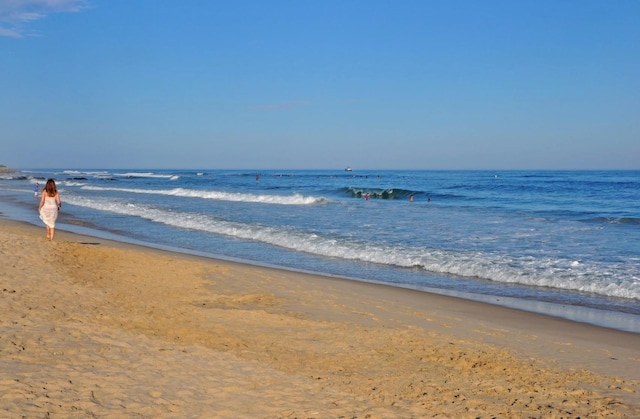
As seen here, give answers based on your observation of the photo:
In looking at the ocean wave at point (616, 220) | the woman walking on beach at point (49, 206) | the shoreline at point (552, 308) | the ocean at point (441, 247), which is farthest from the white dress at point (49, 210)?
the ocean wave at point (616, 220)

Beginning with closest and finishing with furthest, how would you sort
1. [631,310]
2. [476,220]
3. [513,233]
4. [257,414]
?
1. [257,414]
2. [631,310]
3. [513,233]
4. [476,220]

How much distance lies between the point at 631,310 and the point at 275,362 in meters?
6.73

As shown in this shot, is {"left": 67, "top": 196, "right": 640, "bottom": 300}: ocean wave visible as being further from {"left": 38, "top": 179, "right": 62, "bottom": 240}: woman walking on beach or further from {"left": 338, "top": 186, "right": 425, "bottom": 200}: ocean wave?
{"left": 338, "top": 186, "right": 425, "bottom": 200}: ocean wave

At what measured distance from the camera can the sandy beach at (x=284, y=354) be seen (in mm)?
4887

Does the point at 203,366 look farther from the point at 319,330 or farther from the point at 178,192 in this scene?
the point at 178,192

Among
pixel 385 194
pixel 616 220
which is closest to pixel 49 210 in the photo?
pixel 616 220

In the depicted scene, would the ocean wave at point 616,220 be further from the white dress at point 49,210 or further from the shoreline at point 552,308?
the white dress at point 49,210

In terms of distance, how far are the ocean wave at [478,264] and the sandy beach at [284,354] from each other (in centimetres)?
263

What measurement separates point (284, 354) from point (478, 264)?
25.7 ft

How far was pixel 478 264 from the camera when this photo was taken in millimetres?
13211

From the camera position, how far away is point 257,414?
15.3 ft

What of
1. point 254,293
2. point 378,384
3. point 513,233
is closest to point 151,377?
point 378,384

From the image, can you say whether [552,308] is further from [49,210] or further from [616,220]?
[616,220]

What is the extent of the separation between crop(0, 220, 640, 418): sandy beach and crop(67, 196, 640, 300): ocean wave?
8.64ft
